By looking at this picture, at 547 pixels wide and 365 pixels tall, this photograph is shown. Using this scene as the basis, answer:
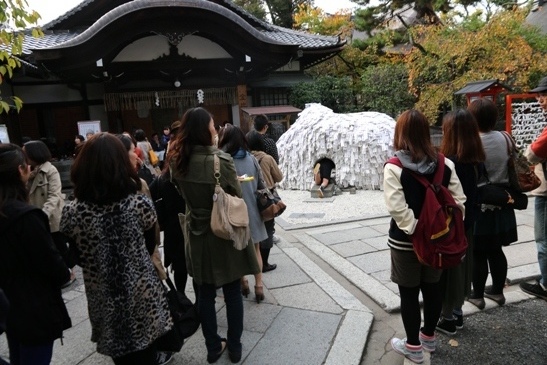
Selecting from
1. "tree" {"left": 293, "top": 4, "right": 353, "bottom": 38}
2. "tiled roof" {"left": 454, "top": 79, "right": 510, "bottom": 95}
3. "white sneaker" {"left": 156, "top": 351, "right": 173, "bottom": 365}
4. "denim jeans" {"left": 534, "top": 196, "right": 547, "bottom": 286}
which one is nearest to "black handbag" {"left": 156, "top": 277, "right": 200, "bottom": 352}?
"white sneaker" {"left": 156, "top": 351, "right": 173, "bottom": 365}

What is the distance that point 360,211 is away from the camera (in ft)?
22.8

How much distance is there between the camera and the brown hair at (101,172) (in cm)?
193

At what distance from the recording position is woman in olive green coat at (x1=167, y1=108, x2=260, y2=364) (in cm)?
252

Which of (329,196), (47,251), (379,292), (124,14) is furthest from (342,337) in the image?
(124,14)

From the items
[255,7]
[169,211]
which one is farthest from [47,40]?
[255,7]

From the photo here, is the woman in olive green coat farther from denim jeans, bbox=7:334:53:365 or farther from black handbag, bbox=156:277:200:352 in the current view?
denim jeans, bbox=7:334:53:365

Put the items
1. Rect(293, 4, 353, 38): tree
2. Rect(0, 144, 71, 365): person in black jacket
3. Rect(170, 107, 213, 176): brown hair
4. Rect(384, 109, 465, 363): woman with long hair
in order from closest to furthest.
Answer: Rect(0, 144, 71, 365): person in black jacket < Rect(384, 109, 465, 363): woman with long hair < Rect(170, 107, 213, 176): brown hair < Rect(293, 4, 353, 38): tree

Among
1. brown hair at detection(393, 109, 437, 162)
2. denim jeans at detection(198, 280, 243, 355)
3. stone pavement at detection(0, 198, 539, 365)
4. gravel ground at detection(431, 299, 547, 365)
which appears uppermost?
brown hair at detection(393, 109, 437, 162)

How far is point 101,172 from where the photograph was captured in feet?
6.34

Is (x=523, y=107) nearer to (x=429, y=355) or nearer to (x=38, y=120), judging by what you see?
(x=429, y=355)

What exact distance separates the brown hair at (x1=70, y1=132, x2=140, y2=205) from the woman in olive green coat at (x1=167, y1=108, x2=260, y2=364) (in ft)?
1.90

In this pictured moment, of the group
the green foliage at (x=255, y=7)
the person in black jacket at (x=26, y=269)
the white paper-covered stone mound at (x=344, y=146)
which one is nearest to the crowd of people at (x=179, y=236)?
the person in black jacket at (x=26, y=269)

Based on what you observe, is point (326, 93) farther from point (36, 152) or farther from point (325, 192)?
point (36, 152)

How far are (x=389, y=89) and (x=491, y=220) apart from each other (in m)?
9.81
